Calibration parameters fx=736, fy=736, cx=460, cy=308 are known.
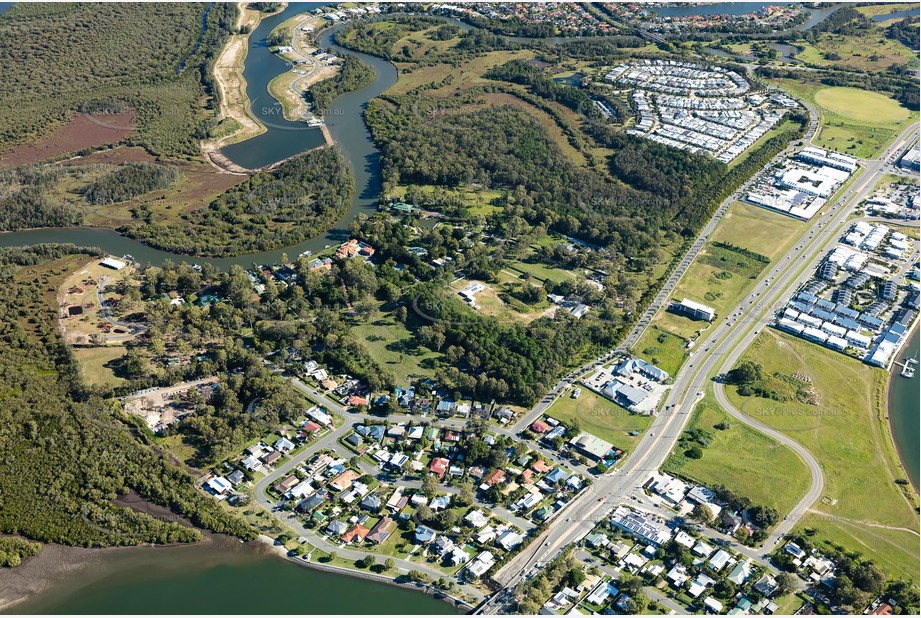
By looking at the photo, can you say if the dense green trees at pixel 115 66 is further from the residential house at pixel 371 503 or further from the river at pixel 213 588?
the residential house at pixel 371 503

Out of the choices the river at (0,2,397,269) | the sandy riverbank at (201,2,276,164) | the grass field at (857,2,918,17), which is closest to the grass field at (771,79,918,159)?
the grass field at (857,2,918,17)

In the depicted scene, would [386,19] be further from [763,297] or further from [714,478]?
[714,478]

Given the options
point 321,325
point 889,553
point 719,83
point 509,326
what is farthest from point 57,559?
point 719,83

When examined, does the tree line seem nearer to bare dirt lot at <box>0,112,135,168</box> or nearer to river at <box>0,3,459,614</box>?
bare dirt lot at <box>0,112,135,168</box>

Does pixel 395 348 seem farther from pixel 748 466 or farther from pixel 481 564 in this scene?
pixel 748 466

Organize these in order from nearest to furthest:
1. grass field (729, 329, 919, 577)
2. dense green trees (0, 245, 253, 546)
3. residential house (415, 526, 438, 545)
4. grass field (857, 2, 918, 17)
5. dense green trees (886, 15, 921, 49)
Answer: residential house (415, 526, 438, 545) → dense green trees (0, 245, 253, 546) → grass field (729, 329, 919, 577) → dense green trees (886, 15, 921, 49) → grass field (857, 2, 918, 17)

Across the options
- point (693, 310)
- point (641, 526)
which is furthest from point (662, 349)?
point (641, 526)

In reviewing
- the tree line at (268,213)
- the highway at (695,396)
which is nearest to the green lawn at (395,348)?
the tree line at (268,213)
